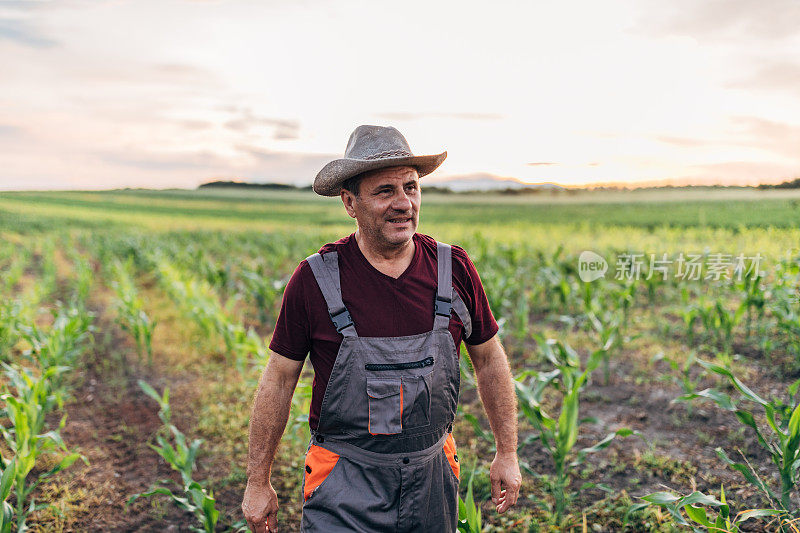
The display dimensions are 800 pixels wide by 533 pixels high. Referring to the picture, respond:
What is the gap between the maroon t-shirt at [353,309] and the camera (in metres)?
1.90

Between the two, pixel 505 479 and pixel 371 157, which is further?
pixel 505 479

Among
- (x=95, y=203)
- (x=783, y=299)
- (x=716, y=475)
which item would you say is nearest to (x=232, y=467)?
(x=716, y=475)

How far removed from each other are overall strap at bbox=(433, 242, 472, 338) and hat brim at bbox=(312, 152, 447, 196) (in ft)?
1.02

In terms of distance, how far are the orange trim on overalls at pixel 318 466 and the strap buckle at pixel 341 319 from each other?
0.47 m

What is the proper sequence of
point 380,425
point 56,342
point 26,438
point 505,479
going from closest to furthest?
point 380,425
point 505,479
point 26,438
point 56,342

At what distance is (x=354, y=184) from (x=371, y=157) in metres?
0.13

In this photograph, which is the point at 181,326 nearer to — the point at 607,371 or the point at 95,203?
the point at 607,371

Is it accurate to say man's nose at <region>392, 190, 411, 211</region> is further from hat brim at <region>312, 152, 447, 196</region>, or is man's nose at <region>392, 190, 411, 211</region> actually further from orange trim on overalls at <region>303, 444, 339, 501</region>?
orange trim on overalls at <region>303, 444, 339, 501</region>

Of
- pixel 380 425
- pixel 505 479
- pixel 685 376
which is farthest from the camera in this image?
pixel 685 376

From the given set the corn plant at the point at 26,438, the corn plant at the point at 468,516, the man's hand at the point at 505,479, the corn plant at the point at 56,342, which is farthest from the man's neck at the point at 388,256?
the corn plant at the point at 56,342

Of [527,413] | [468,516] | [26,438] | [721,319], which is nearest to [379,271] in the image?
[468,516]

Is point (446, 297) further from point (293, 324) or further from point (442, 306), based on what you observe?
point (293, 324)

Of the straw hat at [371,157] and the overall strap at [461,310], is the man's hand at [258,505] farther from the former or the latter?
the straw hat at [371,157]

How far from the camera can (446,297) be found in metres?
1.97
